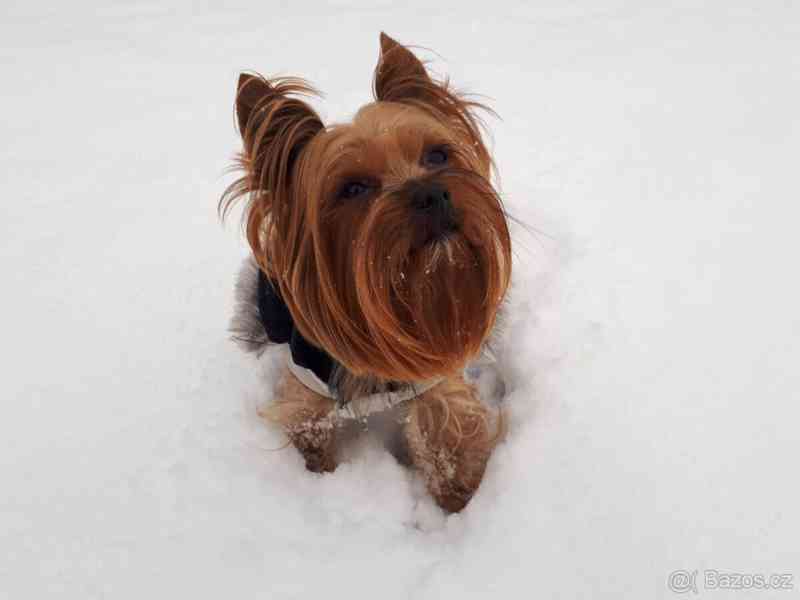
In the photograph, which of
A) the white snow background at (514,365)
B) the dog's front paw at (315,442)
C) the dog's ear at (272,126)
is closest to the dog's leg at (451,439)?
the white snow background at (514,365)

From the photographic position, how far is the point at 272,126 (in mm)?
1811

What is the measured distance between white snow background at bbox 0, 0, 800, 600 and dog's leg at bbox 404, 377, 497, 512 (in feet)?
0.27

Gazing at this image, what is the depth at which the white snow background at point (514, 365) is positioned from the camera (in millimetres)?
2156

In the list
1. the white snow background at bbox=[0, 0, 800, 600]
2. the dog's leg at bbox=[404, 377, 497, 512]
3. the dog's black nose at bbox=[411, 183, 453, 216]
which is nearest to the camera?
the dog's black nose at bbox=[411, 183, 453, 216]

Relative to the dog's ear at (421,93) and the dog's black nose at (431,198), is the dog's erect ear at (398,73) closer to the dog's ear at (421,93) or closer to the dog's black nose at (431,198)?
the dog's ear at (421,93)

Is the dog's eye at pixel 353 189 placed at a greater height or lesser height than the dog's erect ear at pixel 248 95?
lesser

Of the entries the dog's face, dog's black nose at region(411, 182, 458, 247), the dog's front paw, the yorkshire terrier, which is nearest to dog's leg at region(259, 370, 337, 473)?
the dog's front paw

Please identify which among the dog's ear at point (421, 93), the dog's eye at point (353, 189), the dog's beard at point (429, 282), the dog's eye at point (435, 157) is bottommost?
the dog's beard at point (429, 282)

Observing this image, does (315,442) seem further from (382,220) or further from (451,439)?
(382,220)

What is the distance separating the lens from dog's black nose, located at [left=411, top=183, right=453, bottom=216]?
1553 millimetres

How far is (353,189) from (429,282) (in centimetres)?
34

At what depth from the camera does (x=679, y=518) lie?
207 centimetres

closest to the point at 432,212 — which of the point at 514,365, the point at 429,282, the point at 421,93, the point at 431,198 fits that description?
the point at 431,198

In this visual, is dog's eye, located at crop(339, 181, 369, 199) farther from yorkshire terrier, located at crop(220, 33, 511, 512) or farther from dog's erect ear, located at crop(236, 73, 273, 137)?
dog's erect ear, located at crop(236, 73, 273, 137)
